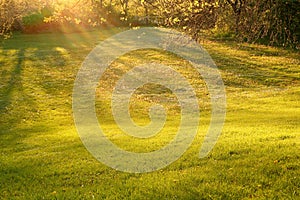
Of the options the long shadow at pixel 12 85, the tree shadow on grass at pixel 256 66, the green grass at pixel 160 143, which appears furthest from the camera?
the tree shadow on grass at pixel 256 66

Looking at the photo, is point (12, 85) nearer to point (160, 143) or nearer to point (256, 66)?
point (256, 66)

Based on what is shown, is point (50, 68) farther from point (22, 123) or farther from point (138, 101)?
point (22, 123)

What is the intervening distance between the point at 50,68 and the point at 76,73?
15.1 ft

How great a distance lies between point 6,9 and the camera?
32062 millimetres

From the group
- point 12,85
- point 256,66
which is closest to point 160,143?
point 12,85

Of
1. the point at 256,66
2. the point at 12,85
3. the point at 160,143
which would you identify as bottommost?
the point at 12,85

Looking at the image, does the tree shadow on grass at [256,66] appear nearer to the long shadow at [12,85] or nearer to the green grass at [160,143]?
the green grass at [160,143]

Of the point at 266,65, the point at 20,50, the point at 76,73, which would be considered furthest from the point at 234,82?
the point at 20,50

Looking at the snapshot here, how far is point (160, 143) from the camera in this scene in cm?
1505

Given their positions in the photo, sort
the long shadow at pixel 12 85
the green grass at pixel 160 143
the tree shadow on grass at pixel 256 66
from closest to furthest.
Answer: the green grass at pixel 160 143
the long shadow at pixel 12 85
the tree shadow on grass at pixel 256 66

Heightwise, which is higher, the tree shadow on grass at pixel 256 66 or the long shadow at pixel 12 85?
the tree shadow on grass at pixel 256 66

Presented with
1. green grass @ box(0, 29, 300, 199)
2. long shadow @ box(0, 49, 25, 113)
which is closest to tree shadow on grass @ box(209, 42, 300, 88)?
green grass @ box(0, 29, 300, 199)

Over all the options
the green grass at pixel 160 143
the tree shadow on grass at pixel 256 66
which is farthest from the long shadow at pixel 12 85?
the tree shadow on grass at pixel 256 66

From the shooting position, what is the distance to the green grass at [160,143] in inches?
403
